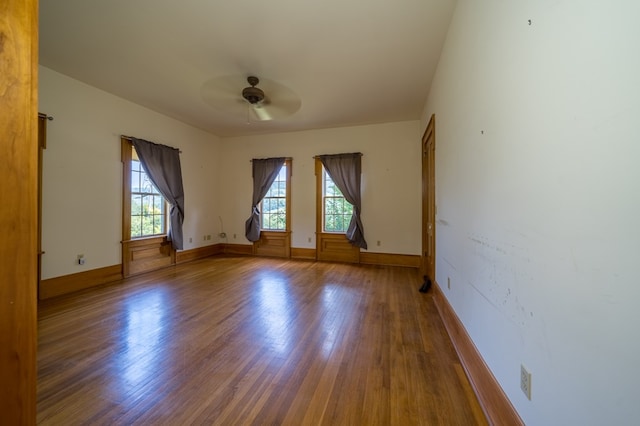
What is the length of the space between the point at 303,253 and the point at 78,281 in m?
3.64

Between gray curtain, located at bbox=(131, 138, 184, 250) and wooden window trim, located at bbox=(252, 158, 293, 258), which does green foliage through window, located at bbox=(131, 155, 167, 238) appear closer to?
gray curtain, located at bbox=(131, 138, 184, 250)

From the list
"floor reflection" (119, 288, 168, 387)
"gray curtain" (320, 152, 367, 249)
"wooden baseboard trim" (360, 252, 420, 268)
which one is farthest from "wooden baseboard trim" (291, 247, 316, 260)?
"floor reflection" (119, 288, 168, 387)

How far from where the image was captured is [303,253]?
5.55 m

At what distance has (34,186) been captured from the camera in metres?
0.75

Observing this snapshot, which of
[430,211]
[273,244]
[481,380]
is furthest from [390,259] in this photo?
[481,380]

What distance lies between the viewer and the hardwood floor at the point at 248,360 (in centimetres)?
139

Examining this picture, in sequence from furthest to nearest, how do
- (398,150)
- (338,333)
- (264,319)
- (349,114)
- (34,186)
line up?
(398,150)
(349,114)
(264,319)
(338,333)
(34,186)

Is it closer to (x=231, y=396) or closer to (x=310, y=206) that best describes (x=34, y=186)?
(x=231, y=396)

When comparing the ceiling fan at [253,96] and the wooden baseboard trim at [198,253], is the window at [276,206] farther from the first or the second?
the ceiling fan at [253,96]

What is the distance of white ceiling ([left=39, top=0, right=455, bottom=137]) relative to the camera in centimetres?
214

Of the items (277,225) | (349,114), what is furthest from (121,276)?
(349,114)

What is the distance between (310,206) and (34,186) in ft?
15.7

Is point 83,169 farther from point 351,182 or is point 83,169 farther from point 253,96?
point 351,182

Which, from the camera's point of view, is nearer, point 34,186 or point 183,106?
point 34,186
